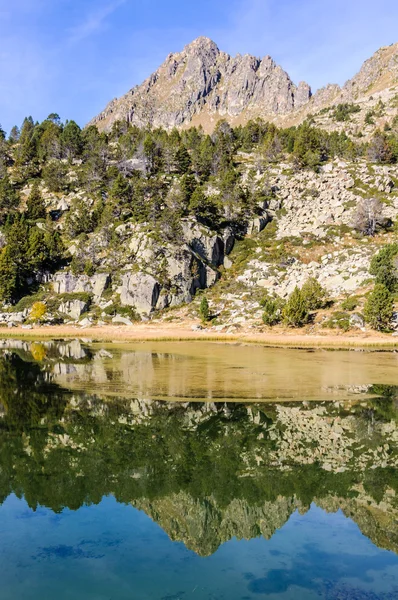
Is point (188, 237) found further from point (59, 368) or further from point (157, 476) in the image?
point (157, 476)

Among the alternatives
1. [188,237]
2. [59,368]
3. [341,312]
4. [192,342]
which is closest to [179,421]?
[59,368]

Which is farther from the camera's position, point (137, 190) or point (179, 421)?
point (137, 190)

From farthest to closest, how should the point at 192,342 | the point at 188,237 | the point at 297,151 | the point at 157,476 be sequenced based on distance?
the point at 297,151, the point at 188,237, the point at 192,342, the point at 157,476

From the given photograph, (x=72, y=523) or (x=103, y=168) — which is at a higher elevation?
(x=103, y=168)

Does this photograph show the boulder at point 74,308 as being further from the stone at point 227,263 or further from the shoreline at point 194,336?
the stone at point 227,263

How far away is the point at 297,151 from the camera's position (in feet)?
422

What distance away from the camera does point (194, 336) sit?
226 feet

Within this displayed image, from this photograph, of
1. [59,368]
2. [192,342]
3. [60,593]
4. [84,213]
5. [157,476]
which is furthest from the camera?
[84,213]

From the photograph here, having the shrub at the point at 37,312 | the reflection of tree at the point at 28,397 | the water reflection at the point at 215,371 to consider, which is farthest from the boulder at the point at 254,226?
the reflection of tree at the point at 28,397

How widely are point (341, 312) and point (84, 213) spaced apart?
6991 centimetres

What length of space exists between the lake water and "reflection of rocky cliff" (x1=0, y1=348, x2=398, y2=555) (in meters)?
0.07

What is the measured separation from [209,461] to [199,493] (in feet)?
9.36

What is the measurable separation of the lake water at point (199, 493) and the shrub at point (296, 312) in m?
39.6

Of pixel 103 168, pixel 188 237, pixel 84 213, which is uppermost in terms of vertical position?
pixel 103 168
